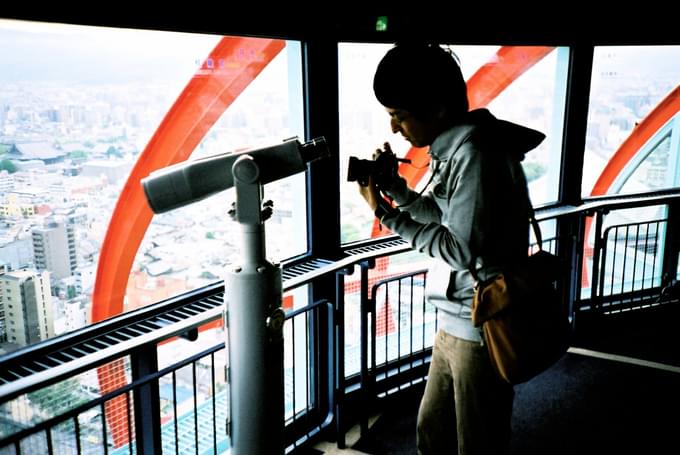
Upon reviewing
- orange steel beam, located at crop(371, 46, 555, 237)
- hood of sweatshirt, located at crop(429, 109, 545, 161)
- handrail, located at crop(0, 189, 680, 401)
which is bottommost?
handrail, located at crop(0, 189, 680, 401)

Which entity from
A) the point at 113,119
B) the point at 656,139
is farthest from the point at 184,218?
the point at 656,139

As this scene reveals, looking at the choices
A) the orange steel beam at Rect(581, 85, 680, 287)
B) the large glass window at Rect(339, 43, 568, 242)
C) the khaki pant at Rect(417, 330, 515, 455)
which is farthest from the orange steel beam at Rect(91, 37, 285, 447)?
the orange steel beam at Rect(581, 85, 680, 287)

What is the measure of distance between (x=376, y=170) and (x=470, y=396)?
32.5 inches

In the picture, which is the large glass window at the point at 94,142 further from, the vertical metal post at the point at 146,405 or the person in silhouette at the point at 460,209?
the person in silhouette at the point at 460,209

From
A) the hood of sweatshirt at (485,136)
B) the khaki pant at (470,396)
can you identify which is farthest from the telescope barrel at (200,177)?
the khaki pant at (470,396)

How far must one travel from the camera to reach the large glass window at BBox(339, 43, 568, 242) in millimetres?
3205

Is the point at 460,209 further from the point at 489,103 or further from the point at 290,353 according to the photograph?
the point at 489,103

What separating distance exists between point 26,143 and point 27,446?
1040 millimetres

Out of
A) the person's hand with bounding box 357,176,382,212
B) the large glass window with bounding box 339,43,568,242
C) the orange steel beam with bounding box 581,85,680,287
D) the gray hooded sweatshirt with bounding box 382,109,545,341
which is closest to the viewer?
the gray hooded sweatshirt with bounding box 382,109,545,341

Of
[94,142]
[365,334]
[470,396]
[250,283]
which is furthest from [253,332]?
[365,334]

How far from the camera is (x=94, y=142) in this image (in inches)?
85.4

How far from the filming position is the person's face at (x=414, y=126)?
185cm

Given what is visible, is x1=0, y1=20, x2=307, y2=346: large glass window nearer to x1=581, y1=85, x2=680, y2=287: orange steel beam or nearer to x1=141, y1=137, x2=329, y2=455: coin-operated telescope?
x1=141, y1=137, x2=329, y2=455: coin-operated telescope

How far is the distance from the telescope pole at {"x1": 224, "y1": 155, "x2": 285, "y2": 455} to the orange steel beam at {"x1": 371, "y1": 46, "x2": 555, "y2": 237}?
224cm
